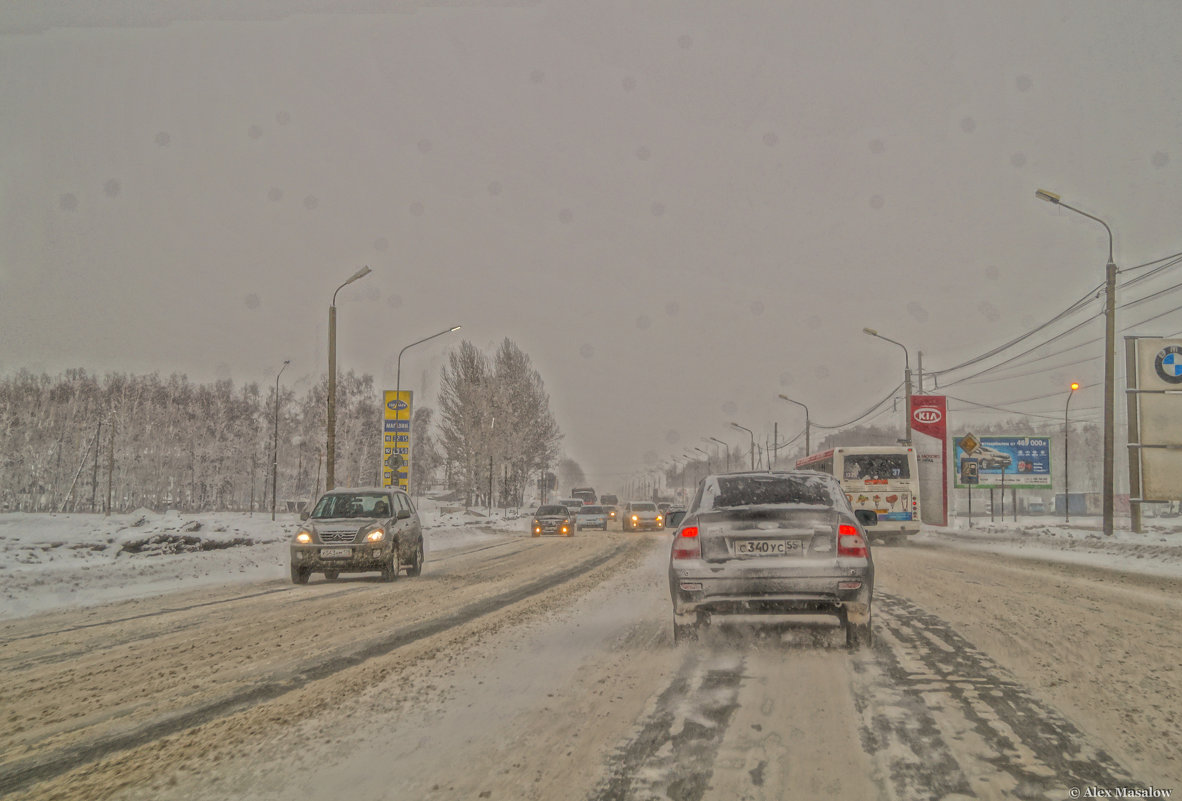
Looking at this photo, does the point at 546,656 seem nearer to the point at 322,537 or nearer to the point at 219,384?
the point at 322,537

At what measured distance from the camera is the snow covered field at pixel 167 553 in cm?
1573

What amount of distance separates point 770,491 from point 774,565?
116 cm

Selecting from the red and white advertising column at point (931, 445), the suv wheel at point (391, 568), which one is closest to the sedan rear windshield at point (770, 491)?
the suv wheel at point (391, 568)

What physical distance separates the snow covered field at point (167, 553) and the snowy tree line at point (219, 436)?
33.9m

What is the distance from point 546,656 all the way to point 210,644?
3.46m

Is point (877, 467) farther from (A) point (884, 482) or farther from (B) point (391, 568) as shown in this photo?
(B) point (391, 568)

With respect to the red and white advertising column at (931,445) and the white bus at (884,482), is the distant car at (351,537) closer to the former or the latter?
the white bus at (884,482)

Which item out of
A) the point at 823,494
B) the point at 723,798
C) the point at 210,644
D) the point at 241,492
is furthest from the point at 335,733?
the point at 241,492

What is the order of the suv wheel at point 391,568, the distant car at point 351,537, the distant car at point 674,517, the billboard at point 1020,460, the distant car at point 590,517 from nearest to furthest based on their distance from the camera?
the distant car at point 674,517 < the distant car at point 351,537 < the suv wheel at point 391,568 < the distant car at point 590,517 < the billboard at point 1020,460

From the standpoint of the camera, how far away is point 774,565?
824 centimetres

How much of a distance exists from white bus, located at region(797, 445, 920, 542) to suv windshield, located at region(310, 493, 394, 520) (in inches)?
702

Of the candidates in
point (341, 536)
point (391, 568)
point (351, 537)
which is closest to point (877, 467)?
point (391, 568)

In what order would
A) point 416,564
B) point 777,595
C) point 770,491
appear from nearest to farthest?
point 777,595 < point 770,491 < point 416,564

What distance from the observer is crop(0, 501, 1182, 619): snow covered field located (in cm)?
1573
